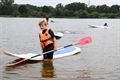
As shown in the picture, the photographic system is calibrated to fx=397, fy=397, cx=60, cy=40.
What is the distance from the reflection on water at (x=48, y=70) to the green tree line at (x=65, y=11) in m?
105

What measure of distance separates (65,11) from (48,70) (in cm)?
10917

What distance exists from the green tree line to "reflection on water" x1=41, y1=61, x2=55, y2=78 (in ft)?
345

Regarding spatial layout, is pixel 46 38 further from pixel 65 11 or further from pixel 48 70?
pixel 65 11

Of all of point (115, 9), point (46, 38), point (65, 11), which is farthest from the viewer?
point (115, 9)

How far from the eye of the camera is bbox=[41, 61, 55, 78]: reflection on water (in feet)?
44.1

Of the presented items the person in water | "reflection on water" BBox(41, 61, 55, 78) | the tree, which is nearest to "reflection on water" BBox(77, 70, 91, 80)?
"reflection on water" BBox(41, 61, 55, 78)

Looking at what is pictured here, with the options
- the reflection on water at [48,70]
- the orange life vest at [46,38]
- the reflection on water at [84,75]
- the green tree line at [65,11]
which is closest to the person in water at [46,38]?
the orange life vest at [46,38]

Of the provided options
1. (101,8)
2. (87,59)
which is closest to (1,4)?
(101,8)

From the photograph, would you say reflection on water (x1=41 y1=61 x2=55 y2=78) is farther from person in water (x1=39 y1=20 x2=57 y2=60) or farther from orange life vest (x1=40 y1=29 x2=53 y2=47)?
orange life vest (x1=40 y1=29 x2=53 y2=47)

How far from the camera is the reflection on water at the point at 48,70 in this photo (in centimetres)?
1344

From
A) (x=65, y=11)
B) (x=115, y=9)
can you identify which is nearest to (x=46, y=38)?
(x=65, y=11)

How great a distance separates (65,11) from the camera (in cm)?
12325

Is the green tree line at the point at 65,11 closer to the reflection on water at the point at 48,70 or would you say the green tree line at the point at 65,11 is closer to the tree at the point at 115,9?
the tree at the point at 115,9

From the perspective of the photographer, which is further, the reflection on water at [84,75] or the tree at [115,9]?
the tree at [115,9]
